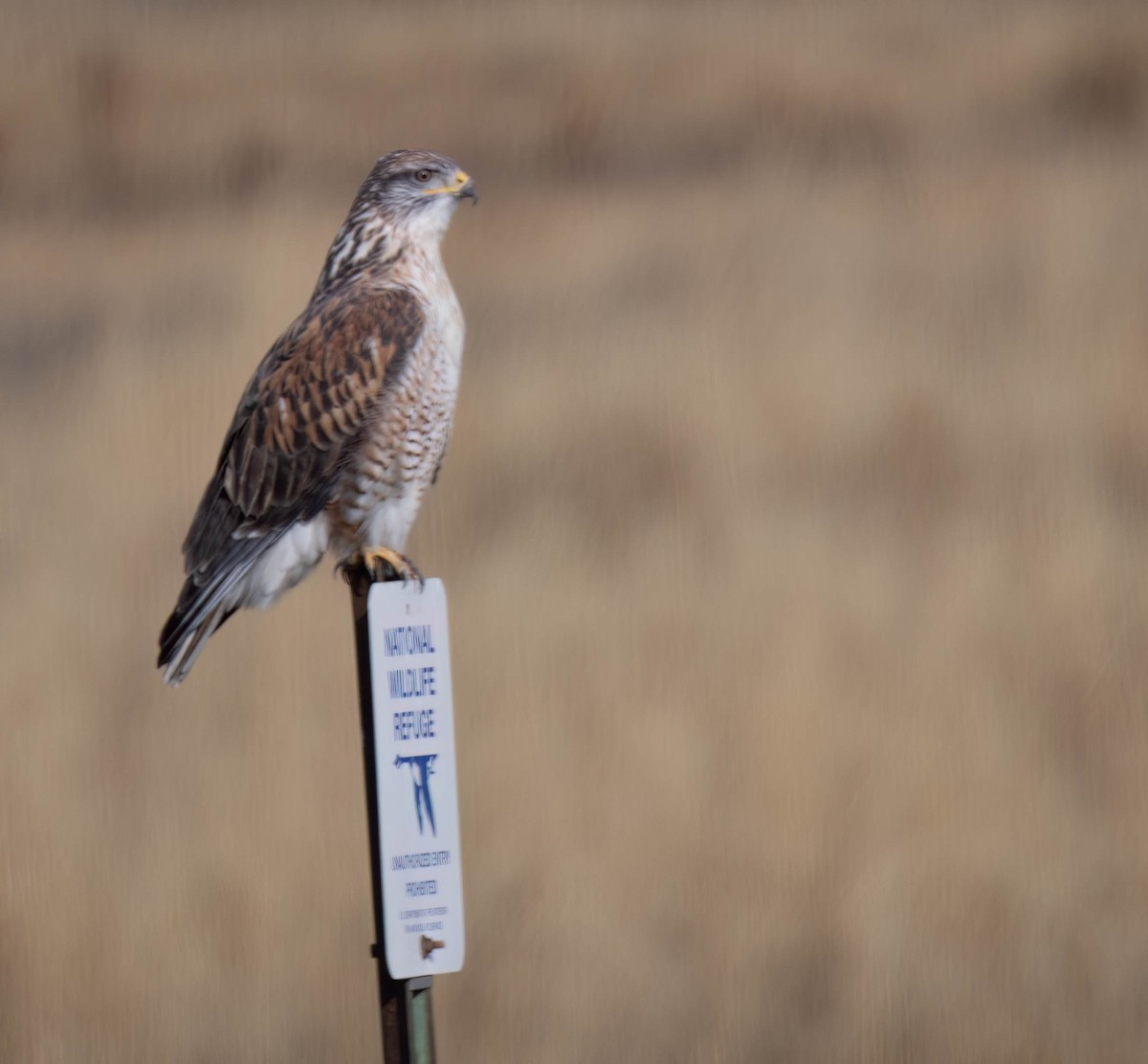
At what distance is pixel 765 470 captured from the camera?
4.63 meters

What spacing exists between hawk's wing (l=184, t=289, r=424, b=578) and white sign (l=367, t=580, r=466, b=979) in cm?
60

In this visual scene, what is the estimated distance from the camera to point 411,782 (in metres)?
2.08

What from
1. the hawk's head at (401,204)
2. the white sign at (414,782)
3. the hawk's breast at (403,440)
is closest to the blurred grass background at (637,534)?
the hawk's breast at (403,440)

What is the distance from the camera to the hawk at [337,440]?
2.61 metres

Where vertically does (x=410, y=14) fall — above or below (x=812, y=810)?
above

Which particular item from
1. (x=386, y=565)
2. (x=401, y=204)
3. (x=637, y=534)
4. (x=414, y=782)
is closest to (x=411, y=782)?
(x=414, y=782)

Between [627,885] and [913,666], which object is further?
[913,666]

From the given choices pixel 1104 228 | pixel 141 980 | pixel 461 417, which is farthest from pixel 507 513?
pixel 1104 228

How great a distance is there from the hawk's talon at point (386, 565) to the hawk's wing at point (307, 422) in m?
0.12

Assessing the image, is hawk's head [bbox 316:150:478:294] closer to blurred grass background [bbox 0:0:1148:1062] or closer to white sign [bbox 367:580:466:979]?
white sign [bbox 367:580:466:979]

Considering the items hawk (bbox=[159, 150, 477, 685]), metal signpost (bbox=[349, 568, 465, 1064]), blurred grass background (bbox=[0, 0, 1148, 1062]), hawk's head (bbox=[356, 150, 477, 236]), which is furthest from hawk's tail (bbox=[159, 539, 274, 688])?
blurred grass background (bbox=[0, 0, 1148, 1062])

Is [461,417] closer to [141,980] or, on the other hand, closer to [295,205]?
[295,205]

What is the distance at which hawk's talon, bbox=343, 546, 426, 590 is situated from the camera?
2.57 m

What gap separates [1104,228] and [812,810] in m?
2.21
